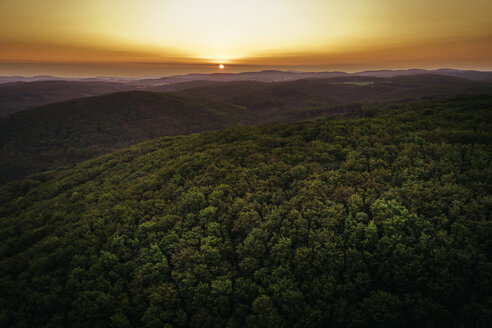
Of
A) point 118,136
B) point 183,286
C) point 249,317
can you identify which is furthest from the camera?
point 118,136

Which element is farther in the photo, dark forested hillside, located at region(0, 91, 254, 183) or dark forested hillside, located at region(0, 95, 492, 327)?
dark forested hillside, located at region(0, 91, 254, 183)

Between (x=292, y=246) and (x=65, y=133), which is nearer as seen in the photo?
(x=292, y=246)

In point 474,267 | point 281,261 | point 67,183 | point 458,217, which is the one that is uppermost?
point 458,217

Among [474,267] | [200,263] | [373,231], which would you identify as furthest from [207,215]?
[474,267]

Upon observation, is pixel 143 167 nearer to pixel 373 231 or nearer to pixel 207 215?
pixel 207 215

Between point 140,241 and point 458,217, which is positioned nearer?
point 458,217

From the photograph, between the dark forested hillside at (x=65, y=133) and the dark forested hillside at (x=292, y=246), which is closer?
the dark forested hillside at (x=292, y=246)

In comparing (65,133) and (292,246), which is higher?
(65,133)

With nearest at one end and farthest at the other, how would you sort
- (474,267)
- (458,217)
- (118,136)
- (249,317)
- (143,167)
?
(474,267)
(249,317)
(458,217)
(143,167)
(118,136)
